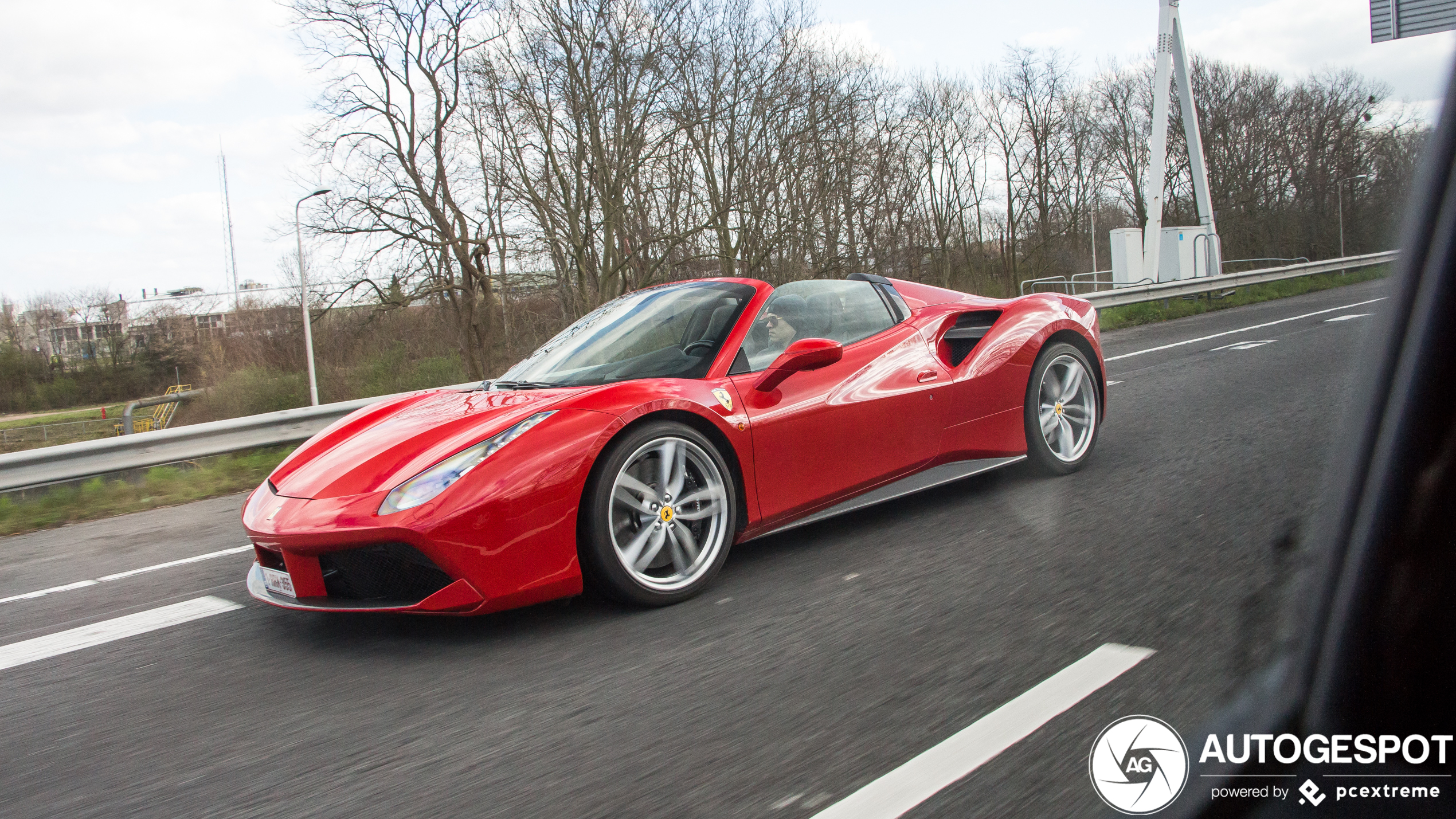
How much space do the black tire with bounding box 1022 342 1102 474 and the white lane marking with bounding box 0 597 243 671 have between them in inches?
140

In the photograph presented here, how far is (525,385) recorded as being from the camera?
389 centimetres

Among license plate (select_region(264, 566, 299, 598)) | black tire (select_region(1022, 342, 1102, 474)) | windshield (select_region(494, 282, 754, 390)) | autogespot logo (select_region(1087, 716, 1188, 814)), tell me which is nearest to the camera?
autogespot logo (select_region(1087, 716, 1188, 814))

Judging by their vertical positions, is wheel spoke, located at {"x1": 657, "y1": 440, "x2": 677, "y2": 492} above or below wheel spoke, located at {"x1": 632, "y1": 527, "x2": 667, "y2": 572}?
above

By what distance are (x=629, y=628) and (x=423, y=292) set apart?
20.8m

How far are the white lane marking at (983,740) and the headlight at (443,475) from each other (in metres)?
1.61

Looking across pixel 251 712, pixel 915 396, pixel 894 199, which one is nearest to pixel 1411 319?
pixel 251 712

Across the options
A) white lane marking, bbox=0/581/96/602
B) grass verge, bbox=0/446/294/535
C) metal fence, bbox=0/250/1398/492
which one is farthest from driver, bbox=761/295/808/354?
grass verge, bbox=0/446/294/535

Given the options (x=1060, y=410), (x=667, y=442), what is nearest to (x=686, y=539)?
(x=667, y=442)

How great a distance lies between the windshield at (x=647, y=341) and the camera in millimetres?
3740

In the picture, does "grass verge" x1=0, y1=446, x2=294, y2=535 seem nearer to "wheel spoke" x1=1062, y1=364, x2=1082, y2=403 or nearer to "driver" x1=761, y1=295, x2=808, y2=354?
"driver" x1=761, y1=295, x2=808, y2=354

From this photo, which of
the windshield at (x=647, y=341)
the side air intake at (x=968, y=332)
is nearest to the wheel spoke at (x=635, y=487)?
the windshield at (x=647, y=341)

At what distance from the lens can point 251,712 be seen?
8.20ft

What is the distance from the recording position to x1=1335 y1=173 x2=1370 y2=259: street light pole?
39.9 inches

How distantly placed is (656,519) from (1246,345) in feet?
27.4
